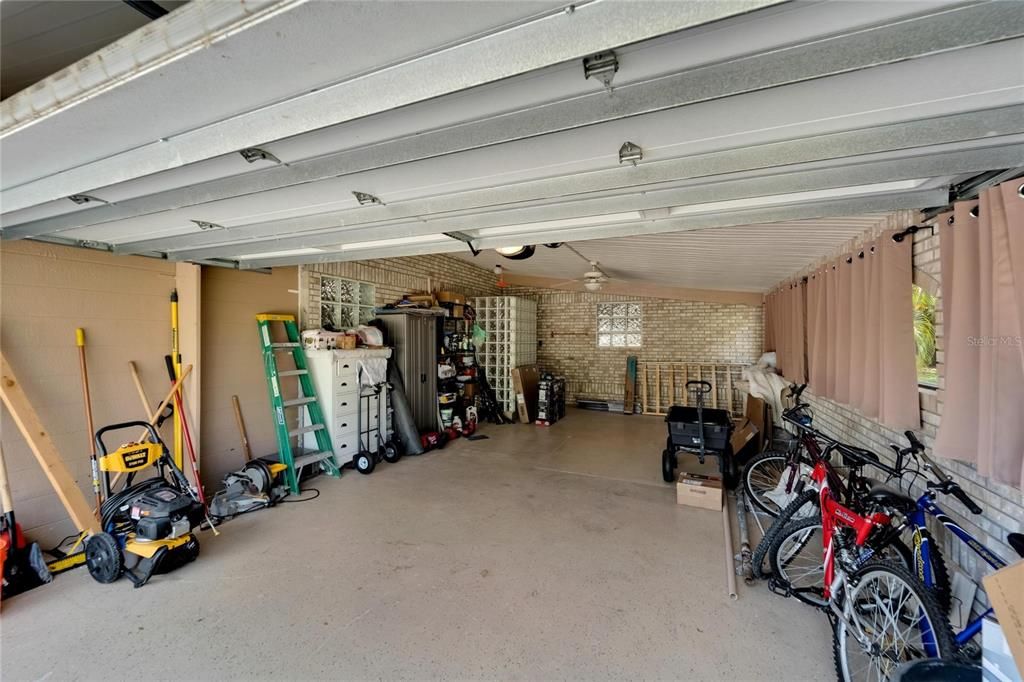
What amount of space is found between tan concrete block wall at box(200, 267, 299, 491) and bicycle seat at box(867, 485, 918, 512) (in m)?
5.32

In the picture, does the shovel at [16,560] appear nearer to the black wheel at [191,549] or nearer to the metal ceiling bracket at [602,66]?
the black wheel at [191,549]

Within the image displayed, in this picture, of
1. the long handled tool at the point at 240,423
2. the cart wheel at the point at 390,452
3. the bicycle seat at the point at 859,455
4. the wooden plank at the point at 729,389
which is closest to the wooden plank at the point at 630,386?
the wooden plank at the point at 729,389

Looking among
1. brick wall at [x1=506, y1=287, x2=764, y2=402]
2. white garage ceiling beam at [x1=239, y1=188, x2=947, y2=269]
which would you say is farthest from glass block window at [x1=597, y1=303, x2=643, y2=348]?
white garage ceiling beam at [x1=239, y1=188, x2=947, y2=269]

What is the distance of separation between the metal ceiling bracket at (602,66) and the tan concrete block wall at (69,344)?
4.22 metres

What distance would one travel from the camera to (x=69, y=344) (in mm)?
3139

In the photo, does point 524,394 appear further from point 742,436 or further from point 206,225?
point 206,225

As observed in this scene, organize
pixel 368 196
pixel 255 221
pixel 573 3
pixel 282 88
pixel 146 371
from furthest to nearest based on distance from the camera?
pixel 146 371
pixel 255 221
pixel 368 196
pixel 282 88
pixel 573 3

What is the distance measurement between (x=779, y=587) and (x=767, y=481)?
72.0 inches

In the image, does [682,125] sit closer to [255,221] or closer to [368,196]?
[368,196]

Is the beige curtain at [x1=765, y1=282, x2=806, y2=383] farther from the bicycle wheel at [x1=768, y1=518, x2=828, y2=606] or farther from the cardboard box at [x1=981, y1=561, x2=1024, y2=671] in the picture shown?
the cardboard box at [x1=981, y1=561, x2=1024, y2=671]

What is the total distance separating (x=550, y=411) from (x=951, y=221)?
626cm

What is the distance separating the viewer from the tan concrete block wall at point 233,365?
4.04m

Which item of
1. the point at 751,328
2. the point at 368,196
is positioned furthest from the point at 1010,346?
the point at 751,328

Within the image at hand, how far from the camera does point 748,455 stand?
511 cm
